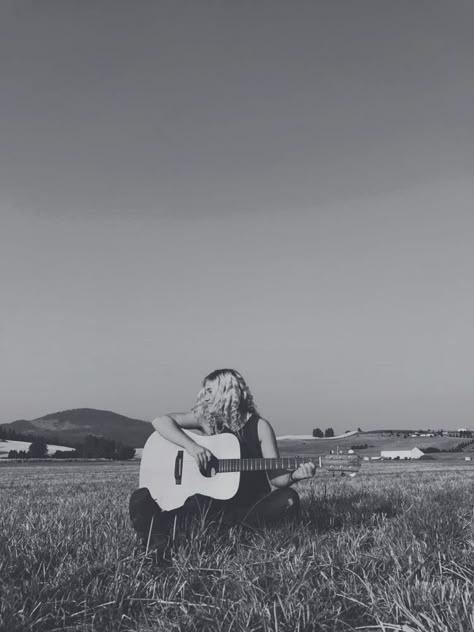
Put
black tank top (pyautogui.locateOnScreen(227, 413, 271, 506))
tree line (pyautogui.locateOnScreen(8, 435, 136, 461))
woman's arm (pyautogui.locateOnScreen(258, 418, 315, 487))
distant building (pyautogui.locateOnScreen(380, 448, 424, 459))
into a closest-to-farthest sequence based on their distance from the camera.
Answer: black tank top (pyautogui.locateOnScreen(227, 413, 271, 506)) → woman's arm (pyautogui.locateOnScreen(258, 418, 315, 487)) → distant building (pyautogui.locateOnScreen(380, 448, 424, 459)) → tree line (pyautogui.locateOnScreen(8, 435, 136, 461))

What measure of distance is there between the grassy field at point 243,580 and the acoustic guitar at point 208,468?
1.28ft

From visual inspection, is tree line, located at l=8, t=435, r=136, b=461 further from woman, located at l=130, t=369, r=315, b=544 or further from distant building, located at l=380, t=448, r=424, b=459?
woman, located at l=130, t=369, r=315, b=544

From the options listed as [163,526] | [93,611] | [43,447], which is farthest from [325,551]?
[43,447]

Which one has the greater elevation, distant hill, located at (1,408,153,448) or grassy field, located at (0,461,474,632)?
distant hill, located at (1,408,153,448)

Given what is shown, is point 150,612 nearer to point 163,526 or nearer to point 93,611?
point 93,611

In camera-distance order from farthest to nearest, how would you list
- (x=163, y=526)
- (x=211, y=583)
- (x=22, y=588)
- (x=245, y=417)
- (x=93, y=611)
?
(x=245, y=417)
(x=163, y=526)
(x=211, y=583)
(x=22, y=588)
(x=93, y=611)

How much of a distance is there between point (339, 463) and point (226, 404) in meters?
1.20

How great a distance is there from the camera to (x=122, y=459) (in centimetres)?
6431

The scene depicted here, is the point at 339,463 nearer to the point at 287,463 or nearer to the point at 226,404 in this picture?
the point at 287,463

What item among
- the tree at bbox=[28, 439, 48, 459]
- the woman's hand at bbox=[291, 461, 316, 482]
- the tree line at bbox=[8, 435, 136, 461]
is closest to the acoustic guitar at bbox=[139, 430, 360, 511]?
the woman's hand at bbox=[291, 461, 316, 482]

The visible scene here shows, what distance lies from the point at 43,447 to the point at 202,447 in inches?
2441

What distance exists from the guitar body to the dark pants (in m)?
0.11

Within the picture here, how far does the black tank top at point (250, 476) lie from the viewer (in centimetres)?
504

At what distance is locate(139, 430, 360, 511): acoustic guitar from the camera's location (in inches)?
195
